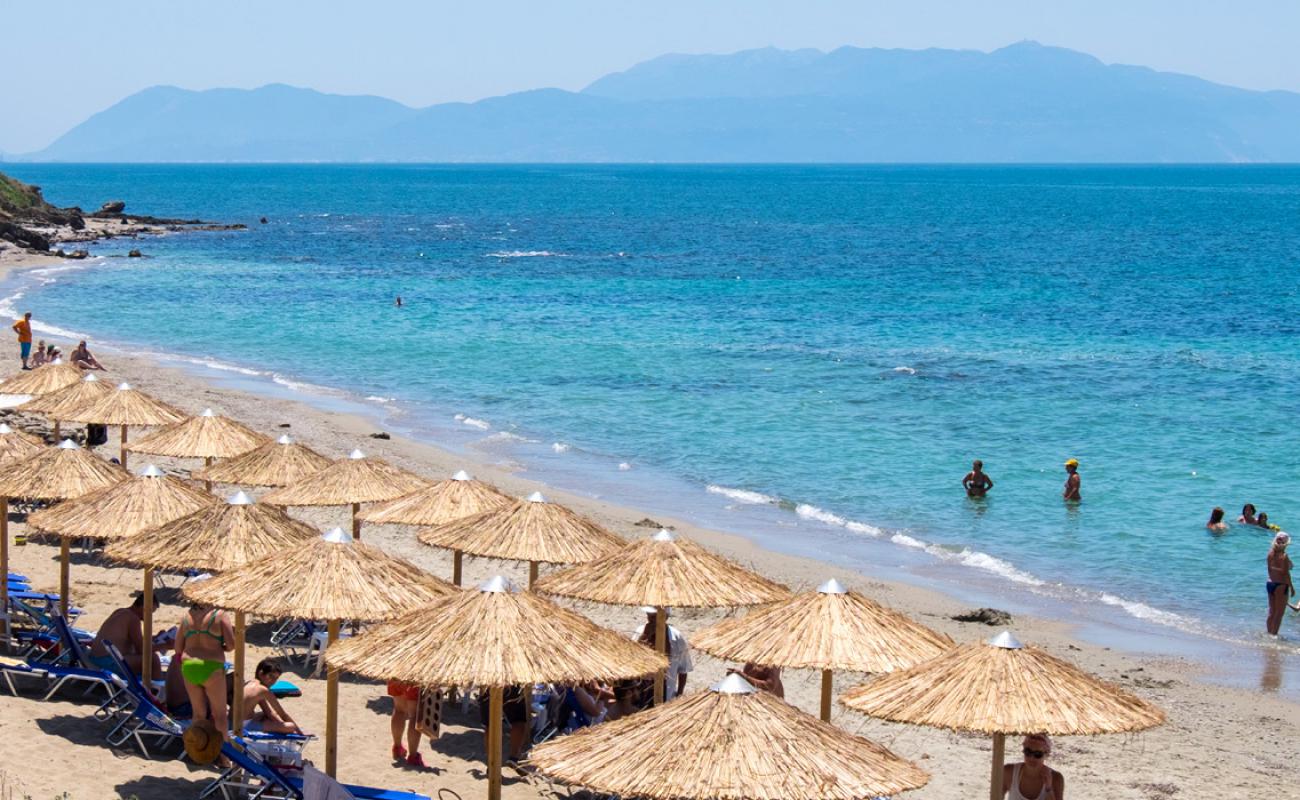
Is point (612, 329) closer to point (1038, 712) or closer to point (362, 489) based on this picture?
point (362, 489)

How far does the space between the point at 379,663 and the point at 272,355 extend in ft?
102

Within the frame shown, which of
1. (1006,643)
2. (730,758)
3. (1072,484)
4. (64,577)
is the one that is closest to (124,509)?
(64,577)

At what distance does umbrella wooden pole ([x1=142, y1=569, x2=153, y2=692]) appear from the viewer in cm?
1142

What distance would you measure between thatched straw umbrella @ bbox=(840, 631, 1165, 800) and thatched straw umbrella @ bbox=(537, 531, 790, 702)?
6.90 ft

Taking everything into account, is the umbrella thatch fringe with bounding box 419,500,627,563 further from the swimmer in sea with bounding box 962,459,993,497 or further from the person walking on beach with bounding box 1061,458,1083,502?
the person walking on beach with bounding box 1061,458,1083,502

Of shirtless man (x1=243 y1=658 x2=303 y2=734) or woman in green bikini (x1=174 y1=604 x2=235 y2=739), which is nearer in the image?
woman in green bikini (x1=174 y1=604 x2=235 y2=739)

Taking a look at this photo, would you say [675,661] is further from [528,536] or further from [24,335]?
[24,335]

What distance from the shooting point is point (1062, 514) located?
71.5 ft

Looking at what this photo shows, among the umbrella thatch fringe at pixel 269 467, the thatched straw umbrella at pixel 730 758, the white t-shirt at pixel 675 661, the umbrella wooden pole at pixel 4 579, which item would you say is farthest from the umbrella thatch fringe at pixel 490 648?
the umbrella thatch fringe at pixel 269 467

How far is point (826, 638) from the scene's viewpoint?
31.5 ft

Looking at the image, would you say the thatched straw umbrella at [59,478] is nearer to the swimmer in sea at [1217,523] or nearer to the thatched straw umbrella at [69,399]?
the thatched straw umbrella at [69,399]

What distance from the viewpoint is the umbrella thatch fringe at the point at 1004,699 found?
8.16m

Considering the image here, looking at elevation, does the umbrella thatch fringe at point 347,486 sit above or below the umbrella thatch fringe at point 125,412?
below

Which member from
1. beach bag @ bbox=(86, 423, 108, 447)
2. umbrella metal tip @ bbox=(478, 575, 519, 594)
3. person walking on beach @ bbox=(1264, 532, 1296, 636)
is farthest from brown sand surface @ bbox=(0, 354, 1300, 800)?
Result: beach bag @ bbox=(86, 423, 108, 447)
